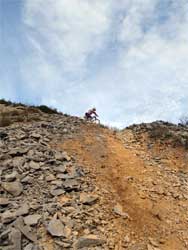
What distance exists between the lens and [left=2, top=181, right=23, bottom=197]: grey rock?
15392 millimetres

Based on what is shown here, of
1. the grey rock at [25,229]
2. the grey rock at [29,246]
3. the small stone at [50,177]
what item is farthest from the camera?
the small stone at [50,177]

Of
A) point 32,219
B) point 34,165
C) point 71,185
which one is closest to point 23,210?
point 32,219

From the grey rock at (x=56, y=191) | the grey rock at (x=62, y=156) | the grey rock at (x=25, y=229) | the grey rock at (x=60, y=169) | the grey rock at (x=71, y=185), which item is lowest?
the grey rock at (x=25, y=229)

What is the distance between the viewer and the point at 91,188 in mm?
15922

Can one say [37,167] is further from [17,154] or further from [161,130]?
[161,130]

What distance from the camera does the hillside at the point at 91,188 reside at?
13.5 m

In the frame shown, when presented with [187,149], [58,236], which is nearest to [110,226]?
[58,236]

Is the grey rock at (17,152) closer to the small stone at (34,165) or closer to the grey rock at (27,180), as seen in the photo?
the small stone at (34,165)

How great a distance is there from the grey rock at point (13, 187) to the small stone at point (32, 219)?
154 cm

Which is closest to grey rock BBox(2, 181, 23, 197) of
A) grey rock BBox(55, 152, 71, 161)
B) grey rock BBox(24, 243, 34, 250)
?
grey rock BBox(55, 152, 71, 161)

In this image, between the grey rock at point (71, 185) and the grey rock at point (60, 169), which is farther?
the grey rock at point (60, 169)

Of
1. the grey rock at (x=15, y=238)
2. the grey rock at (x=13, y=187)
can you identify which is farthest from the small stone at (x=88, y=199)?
the grey rock at (x=15, y=238)

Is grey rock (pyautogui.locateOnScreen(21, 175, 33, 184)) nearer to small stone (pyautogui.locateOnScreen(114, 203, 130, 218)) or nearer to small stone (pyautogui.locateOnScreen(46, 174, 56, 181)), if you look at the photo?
small stone (pyautogui.locateOnScreen(46, 174, 56, 181))

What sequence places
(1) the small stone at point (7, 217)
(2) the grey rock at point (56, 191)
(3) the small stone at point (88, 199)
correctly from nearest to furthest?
1. (1) the small stone at point (7, 217)
2. (3) the small stone at point (88, 199)
3. (2) the grey rock at point (56, 191)
